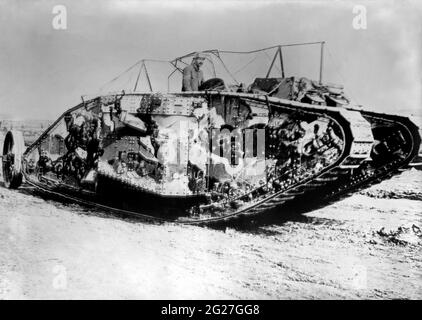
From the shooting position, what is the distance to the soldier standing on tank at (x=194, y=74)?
18.5ft

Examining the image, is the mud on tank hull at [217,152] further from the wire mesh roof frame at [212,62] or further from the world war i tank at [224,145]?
the wire mesh roof frame at [212,62]

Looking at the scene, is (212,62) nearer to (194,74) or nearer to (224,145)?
(194,74)

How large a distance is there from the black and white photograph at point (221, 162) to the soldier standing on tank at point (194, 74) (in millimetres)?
19

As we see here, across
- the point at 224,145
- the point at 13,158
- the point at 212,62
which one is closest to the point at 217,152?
the point at 224,145

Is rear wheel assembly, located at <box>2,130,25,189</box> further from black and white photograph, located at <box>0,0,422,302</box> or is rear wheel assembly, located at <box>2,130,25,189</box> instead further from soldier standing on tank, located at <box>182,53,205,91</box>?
soldier standing on tank, located at <box>182,53,205,91</box>

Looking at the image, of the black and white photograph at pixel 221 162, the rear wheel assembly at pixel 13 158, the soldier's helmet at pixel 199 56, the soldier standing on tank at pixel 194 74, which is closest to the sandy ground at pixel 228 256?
the black and white photograph at pixel 221 162

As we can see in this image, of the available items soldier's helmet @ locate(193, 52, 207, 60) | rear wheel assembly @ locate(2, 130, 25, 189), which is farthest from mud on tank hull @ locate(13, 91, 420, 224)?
rear wheel assembly @ locate(2, 130, 25, 189)

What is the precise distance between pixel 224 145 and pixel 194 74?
1040 mm

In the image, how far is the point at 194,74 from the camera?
572 cm

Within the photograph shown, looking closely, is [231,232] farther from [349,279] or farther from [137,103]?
[137,103]

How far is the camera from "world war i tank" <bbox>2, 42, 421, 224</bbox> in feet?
16.1

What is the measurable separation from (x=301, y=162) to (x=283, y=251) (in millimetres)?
1067

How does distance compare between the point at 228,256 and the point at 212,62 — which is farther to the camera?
the point at 212,62
